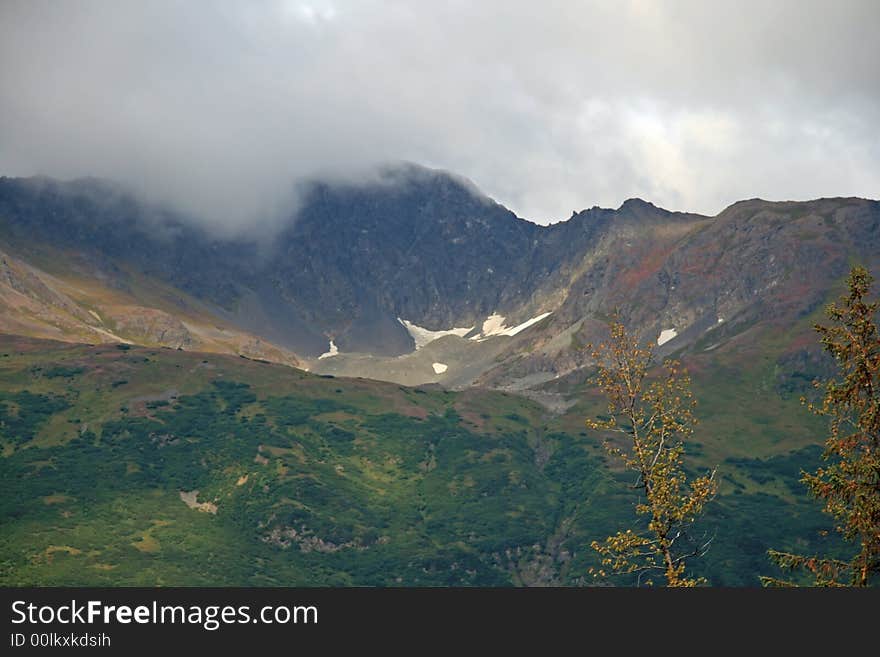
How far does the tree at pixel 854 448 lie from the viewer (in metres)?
40.8

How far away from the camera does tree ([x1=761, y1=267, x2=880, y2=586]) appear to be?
40.8m

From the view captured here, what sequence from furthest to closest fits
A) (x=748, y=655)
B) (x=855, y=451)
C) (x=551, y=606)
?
(x=855, y=451), (x=551, y=606), (x=748, y=655)

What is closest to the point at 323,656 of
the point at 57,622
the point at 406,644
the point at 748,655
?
the point at 406,644

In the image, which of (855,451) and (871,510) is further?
(855,451)

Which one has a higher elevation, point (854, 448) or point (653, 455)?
point (653, 455)

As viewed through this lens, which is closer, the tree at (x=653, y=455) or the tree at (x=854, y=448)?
the tree at (x=854, y=448)

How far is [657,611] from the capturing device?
3284 centimetres

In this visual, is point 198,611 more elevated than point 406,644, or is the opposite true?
point 198,611

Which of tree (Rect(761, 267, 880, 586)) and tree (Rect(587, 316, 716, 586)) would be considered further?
tree (Rect(587, 316, 716, 586))

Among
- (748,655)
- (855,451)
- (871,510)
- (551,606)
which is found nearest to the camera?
(748,655)

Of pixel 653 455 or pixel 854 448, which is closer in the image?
pixel 854 448

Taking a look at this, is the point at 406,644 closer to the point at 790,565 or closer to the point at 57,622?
the point at 57,622

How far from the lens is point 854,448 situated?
1681 inches

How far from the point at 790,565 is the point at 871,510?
4.58 metres
